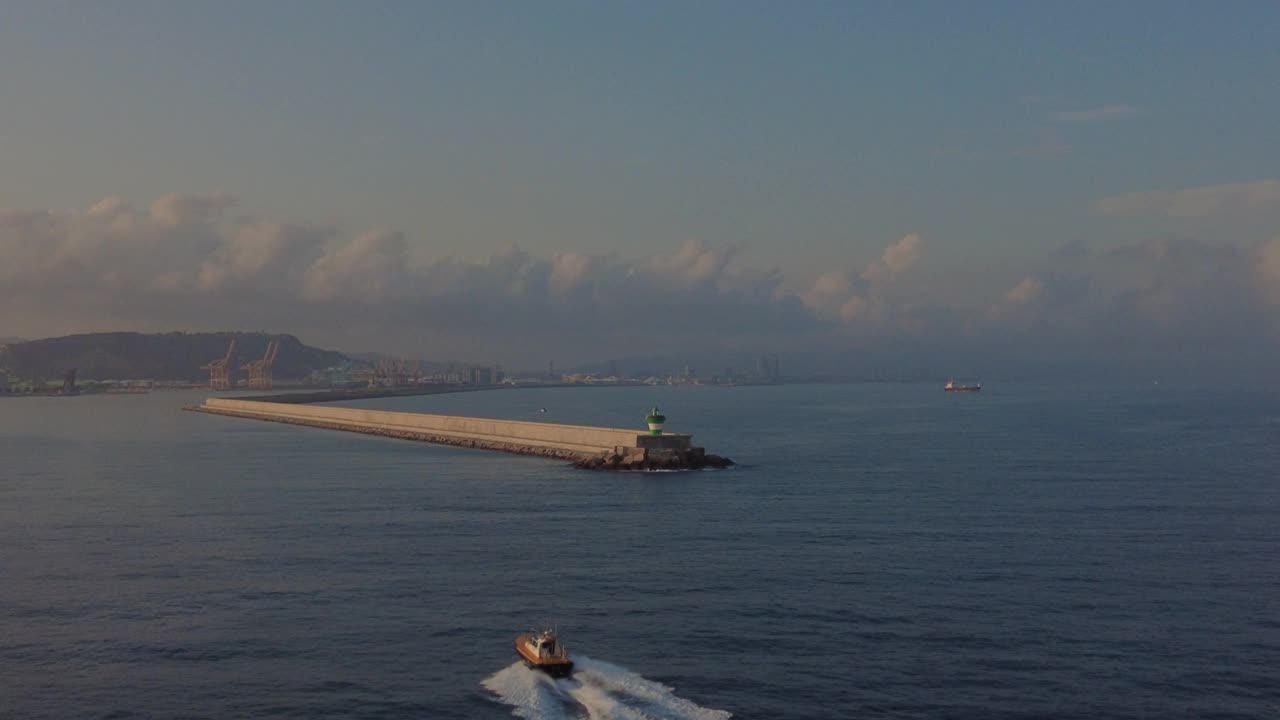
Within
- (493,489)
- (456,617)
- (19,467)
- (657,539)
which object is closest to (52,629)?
(456,617)

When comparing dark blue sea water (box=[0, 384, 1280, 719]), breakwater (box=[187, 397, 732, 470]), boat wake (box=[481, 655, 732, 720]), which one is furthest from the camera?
breakwater (box=[187, 397, 732, 470])

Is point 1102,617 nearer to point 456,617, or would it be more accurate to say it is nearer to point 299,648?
point 456,617

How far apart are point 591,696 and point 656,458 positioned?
5018cm

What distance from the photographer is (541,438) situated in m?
92.7

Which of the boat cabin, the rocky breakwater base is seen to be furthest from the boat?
the rocky breakwater base

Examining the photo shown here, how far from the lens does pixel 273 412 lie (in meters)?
160

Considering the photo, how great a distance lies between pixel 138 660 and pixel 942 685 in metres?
19.0

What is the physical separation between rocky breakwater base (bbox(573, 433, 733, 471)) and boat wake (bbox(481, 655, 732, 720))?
157 ft

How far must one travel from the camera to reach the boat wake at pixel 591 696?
24359 mm

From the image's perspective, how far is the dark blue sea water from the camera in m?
25.5

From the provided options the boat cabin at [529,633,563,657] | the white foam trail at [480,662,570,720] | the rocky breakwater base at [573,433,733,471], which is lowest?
the white foam trail at [480,662,570,720]

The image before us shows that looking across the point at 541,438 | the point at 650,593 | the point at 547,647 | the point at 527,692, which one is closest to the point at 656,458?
the point at 541,438

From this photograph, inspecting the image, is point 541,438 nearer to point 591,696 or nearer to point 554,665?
point 554,665

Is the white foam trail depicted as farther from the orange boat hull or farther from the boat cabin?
the boat cabin
